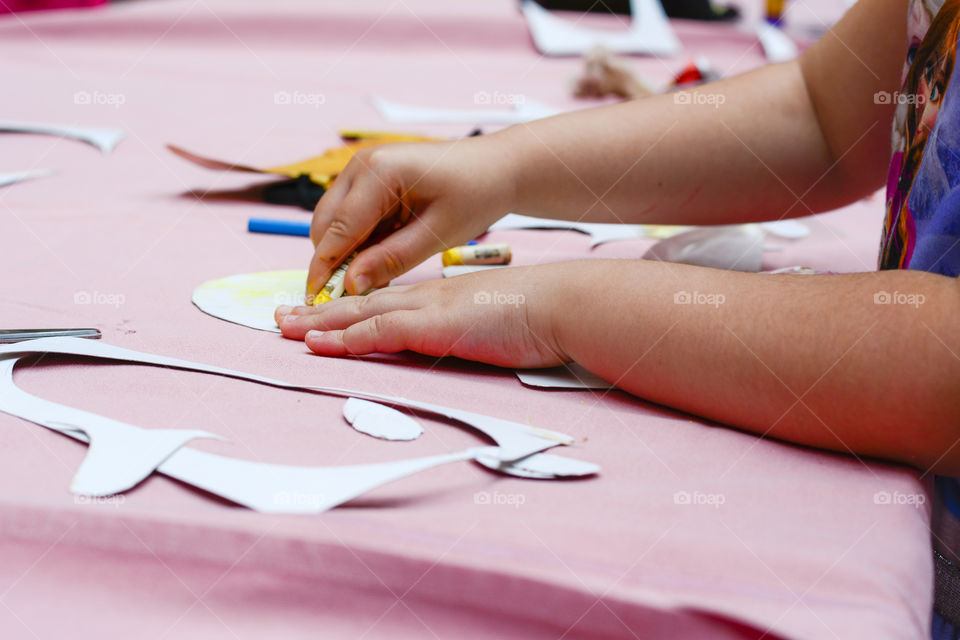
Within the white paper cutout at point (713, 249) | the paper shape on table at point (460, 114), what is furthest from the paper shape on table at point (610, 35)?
the white paper cutout at point (713, 249)

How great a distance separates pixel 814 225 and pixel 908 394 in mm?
533

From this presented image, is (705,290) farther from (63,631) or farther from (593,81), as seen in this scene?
(593,81)

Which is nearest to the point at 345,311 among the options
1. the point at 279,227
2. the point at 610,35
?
the point at 279,227

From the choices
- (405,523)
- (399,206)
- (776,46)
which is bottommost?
(405,523)

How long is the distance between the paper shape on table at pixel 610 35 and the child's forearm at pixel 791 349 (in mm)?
1302

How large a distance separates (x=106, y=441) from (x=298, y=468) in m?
0.10

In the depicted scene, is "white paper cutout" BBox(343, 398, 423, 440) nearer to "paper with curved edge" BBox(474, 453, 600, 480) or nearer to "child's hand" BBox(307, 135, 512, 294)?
"paper with curved edge" BBox(474, 453, 600, 480)

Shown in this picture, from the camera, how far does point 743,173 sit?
0.73 metres

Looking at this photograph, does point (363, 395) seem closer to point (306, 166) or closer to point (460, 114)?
point (306, 166)

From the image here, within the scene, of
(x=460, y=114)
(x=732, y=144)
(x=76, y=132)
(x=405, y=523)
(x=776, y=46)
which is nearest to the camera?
(x=405, y=523)

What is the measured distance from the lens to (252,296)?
2.14ft

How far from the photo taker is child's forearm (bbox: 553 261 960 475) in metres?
0.43

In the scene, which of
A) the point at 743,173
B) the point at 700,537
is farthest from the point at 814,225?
the point at 700,537

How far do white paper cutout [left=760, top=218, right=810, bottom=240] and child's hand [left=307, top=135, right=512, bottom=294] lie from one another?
0.36 m
